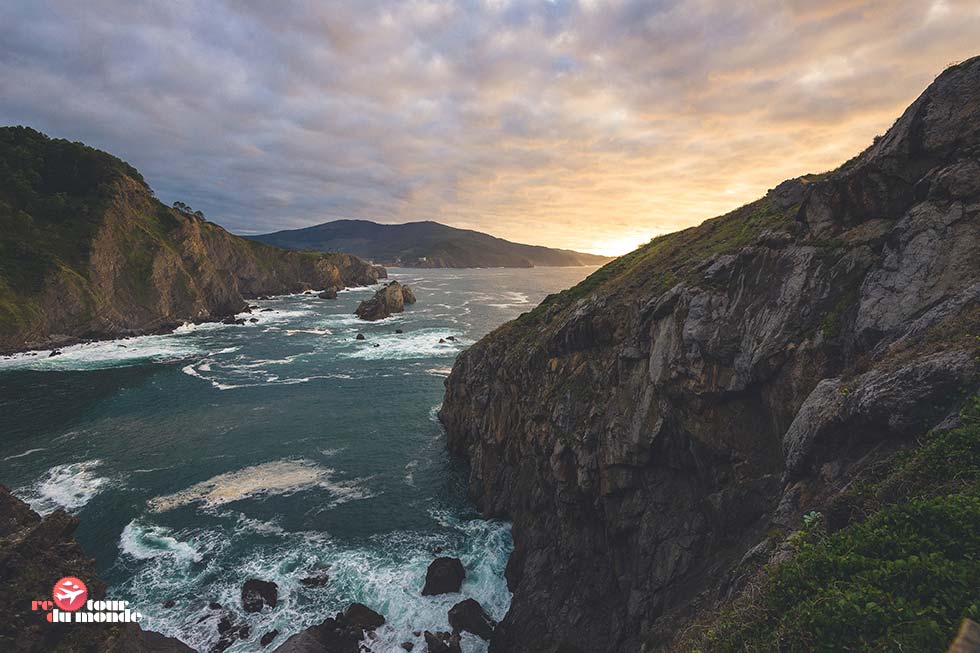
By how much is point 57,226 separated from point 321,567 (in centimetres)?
12026

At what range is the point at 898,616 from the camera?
24.4 ft

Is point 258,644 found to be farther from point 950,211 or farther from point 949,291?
point 950,211

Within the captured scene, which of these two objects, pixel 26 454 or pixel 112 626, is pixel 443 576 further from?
pixel 26 454

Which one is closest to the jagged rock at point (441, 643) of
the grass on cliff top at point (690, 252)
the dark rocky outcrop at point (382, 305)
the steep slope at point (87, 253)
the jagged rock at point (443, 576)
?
the jagged rock at point (443, 576)

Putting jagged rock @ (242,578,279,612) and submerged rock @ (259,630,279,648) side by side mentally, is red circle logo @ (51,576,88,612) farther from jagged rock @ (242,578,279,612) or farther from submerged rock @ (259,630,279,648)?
jagged rock @ (242,578,279,612)

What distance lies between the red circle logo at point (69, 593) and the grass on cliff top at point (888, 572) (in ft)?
83.4

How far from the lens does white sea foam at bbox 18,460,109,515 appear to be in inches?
1421

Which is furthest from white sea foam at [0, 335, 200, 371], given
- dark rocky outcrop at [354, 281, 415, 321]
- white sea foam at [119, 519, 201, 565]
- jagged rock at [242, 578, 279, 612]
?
jagged rock at [242, 578, 279, 612]

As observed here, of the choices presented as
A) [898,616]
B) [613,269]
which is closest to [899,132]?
[898,616]

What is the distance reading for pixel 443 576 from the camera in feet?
96.0

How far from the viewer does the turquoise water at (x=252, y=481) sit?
28562 mm

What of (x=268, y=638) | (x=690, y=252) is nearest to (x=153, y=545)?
(x=268, y=638)

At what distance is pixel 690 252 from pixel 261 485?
43.4 metres

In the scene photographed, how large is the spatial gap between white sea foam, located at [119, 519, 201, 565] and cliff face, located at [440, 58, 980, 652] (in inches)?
926
